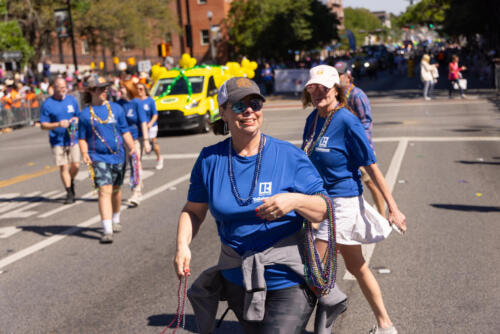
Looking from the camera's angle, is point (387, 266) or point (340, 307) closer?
point (340, 307)

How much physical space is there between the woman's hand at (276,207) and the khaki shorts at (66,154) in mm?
8111

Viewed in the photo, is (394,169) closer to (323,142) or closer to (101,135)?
(101,135)

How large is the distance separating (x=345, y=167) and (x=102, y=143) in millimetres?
4155

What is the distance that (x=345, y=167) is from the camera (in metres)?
A: 4.58

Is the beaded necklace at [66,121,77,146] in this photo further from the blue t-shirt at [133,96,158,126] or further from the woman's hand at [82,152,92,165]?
the woman's hand at [82,152,92,165]

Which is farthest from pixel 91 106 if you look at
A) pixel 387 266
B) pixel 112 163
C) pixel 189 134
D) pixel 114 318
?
pixel 189 134

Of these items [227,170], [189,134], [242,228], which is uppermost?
[227,170]

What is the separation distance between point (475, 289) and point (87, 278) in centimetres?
375

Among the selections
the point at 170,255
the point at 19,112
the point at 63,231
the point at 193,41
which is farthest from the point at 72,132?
the point at 193,41

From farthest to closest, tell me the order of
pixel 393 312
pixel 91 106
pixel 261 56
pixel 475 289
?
pixel 261 56, pixel 91 106, pixel 475 289, pixel 393 312

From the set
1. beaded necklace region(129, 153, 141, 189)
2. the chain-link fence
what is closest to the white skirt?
beaded necklace region(129, 153, 141, 189)

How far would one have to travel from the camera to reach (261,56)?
56.7m

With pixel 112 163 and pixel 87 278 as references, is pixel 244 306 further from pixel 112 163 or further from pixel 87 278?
pixel 112 163

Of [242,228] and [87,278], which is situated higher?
[242,228]
